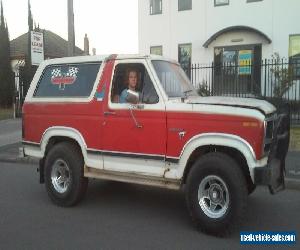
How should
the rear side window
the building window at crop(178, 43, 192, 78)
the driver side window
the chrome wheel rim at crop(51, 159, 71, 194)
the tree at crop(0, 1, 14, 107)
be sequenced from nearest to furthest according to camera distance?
the driver side window → the rear side window → the chrome wheel rim at crop(51, 159, 71, 194) → the building window at crop(178, 43, 192, 78) → the tree at crop(0, 1, 14, 107)

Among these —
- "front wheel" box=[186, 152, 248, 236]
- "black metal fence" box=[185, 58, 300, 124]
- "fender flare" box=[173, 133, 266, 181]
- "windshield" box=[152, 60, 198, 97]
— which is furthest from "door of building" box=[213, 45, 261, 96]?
"front wheel" box=[186, 152, 248, 236]

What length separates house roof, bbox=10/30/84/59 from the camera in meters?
34.2

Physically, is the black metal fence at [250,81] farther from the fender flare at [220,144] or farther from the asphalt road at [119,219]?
the fender flare at [220,144]

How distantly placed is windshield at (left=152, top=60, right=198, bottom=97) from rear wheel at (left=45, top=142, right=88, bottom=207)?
174cm

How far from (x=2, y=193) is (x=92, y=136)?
229 cm

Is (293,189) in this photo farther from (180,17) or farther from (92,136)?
(180,17)

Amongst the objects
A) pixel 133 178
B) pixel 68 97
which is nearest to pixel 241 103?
pixel 133 178

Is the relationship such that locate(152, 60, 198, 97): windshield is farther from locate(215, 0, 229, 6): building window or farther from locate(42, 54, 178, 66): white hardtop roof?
locate(215, 0, 229, 6): building window

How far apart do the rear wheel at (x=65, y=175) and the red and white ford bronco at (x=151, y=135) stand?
0.02 meters

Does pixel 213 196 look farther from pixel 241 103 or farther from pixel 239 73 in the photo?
pixel 239 73

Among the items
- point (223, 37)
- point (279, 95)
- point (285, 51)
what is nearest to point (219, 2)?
point (223, 37)

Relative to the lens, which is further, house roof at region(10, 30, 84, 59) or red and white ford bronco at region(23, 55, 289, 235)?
house roof at region(10, 30, 84, 59)

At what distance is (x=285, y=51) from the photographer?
20281 mm

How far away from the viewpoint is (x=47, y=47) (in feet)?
121
